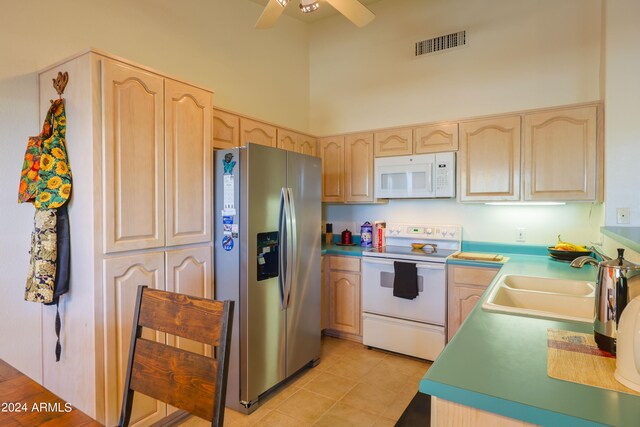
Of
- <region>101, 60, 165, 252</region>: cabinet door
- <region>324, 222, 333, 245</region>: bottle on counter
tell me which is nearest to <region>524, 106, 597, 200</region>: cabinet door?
<region>324, 222, 333, 245</region>: bottle on counter

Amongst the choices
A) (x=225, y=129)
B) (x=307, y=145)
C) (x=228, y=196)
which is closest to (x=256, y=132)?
(x=225, y=129)

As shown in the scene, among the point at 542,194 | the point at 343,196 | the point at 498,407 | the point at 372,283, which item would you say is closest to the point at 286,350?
the point at 372,283

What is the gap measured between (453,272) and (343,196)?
1.34m

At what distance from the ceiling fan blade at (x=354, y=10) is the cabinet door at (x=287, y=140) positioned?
1306 millimetres

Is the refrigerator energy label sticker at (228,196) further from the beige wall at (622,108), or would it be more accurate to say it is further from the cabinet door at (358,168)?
the beige wall at (622,108)

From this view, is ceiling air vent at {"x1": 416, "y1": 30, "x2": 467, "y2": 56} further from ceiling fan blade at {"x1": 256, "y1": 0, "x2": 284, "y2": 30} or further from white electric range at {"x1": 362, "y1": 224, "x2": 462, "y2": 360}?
ceiling fan blade at {"x1": 256, "y1": 0, "x2": 284, "y2": 30}

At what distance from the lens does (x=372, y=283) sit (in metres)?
3.21

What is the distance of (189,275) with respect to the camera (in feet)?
7.13

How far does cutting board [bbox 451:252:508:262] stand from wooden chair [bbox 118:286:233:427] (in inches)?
92.7

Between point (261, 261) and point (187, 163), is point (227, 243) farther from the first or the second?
point (187, 163)

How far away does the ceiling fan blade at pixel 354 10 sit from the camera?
2.04 meters

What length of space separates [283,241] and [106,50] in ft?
5.68

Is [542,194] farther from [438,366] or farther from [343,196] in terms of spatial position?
[438,366]

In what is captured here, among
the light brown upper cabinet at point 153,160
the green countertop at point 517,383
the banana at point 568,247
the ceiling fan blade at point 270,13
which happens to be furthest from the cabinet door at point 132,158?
the banana at point 568,247
